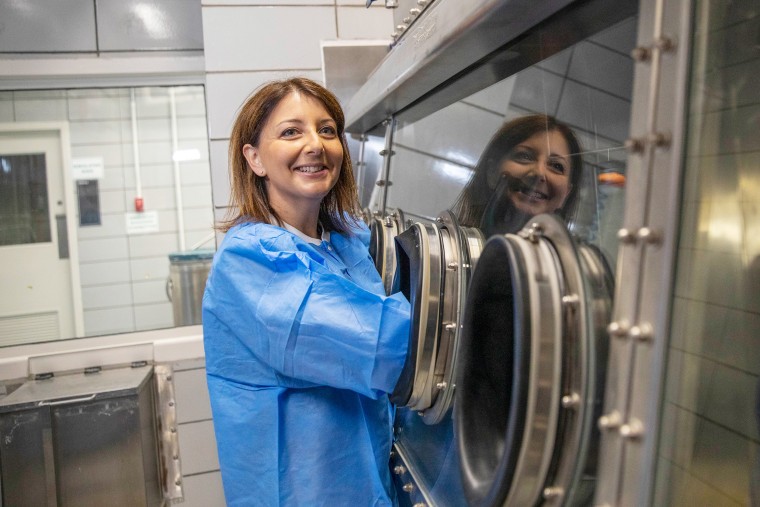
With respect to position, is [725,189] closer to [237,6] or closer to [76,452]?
[237,6]

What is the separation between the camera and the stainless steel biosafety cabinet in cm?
50

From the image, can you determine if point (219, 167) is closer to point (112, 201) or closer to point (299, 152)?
point (112, 201)

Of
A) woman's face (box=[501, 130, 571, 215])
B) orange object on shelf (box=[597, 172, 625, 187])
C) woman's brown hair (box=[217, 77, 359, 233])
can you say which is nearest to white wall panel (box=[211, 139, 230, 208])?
woman's brown hair (box=[217, 77, 359, 233])

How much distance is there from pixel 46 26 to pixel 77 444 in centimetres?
169

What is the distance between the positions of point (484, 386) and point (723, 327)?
422mm

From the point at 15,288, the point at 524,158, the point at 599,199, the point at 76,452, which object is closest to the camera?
the point at 599,199

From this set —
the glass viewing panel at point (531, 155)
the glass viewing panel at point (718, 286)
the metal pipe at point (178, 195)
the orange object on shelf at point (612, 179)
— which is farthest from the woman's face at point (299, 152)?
the metal pipe at point (178, 195)

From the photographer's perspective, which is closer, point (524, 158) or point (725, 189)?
point (725, 189)

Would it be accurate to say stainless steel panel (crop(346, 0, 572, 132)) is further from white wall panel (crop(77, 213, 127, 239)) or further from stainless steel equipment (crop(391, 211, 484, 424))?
white wall panel (crop(77, 213, 127, 239))

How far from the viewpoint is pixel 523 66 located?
87 cm

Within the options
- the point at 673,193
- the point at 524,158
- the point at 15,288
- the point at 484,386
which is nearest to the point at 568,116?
the point at 524,158

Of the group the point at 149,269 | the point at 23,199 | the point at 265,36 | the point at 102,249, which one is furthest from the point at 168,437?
the point at 265,36

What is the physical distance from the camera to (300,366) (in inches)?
40.6

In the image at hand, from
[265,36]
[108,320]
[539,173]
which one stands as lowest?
[108,320]
